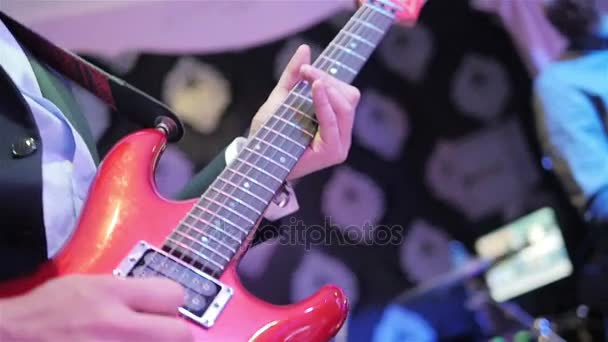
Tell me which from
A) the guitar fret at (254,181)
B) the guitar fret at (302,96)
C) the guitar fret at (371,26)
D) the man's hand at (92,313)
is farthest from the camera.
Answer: the guitar fret at (371,26)

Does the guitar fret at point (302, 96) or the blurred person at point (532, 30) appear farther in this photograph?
the blurred person at point (532, 30)

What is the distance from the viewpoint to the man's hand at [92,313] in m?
0.42

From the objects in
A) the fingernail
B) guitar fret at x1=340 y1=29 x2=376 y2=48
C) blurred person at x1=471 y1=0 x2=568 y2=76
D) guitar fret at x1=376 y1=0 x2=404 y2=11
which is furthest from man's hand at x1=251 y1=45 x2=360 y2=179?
blurred person at x1=471 y1=0 x2=568 y2=76

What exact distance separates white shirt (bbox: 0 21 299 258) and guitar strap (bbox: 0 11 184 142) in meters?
0.05

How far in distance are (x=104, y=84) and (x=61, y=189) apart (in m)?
0.17

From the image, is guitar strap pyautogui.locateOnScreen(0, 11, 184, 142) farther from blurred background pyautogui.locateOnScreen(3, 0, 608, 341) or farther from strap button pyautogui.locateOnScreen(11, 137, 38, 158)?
blurred background pyautogui.locateOnScreen(3, 0, 608, 341)

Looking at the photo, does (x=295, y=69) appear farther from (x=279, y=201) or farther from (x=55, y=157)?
(x=55, y=157)

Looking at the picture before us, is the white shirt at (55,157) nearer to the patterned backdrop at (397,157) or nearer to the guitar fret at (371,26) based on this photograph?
the guitar fret at (371,26)

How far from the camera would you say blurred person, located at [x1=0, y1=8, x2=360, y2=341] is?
1.39 feet

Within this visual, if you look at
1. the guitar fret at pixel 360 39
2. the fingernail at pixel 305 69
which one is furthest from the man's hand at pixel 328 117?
the guitar fret at pixel 360 39

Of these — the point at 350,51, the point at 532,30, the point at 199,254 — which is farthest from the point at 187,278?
the point at 532,30

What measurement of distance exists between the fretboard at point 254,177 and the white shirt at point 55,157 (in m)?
0.06

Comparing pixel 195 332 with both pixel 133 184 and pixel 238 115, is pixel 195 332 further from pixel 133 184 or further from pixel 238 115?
Result: pixel 238 115

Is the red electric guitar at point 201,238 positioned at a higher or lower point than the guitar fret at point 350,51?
lower
